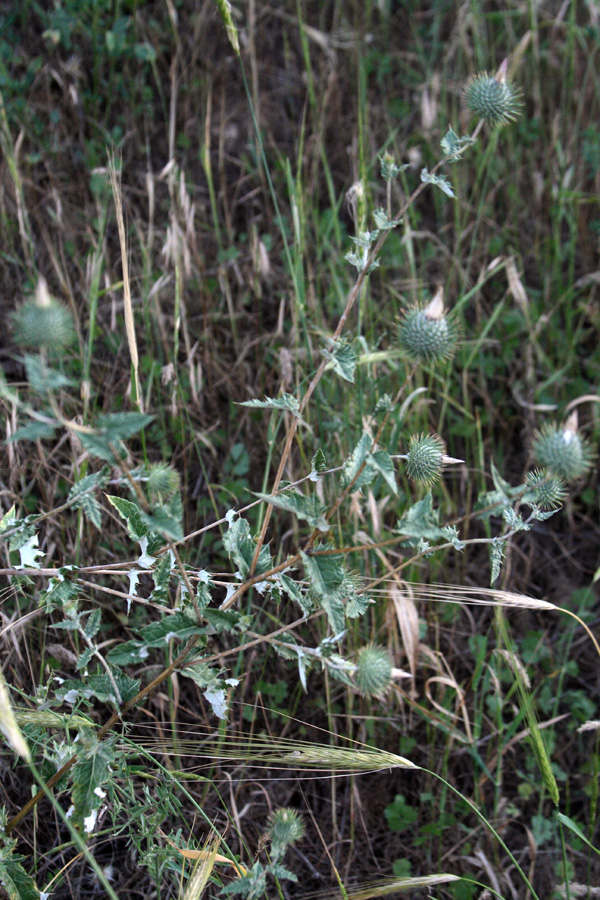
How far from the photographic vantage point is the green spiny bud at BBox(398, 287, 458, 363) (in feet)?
5.47

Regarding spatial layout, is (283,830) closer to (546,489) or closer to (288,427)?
(546,489)

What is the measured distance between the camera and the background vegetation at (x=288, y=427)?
68.8 inches

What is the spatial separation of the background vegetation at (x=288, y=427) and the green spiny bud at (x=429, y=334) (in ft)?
0.91

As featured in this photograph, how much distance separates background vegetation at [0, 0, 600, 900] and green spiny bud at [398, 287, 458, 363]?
0.28m

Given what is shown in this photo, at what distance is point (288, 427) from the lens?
232cm

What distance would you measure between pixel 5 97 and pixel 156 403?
158 centimetres

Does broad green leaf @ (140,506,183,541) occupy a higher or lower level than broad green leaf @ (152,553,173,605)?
higher

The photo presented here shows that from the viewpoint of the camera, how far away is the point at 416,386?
8.76ft

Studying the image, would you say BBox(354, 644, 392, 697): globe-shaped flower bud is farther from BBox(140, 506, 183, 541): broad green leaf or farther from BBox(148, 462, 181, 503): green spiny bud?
BBox(140, 506, 183, 541): broad green leaf

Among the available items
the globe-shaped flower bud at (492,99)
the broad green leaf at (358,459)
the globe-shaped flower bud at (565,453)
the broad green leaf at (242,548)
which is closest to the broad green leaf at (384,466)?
the broad green leaf at (358,459)

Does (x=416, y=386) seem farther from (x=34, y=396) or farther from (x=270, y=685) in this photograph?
(x=34, y=396)

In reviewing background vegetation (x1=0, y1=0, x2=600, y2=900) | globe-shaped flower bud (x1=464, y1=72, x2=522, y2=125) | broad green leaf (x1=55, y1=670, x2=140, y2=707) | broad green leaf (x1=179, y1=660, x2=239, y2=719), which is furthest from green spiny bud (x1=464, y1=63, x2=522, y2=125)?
broad green leaf (x1=55, y1=670, x2=140, y2=707)

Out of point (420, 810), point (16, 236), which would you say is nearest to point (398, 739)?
point (420, 810)

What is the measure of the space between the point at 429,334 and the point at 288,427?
0.75 m
